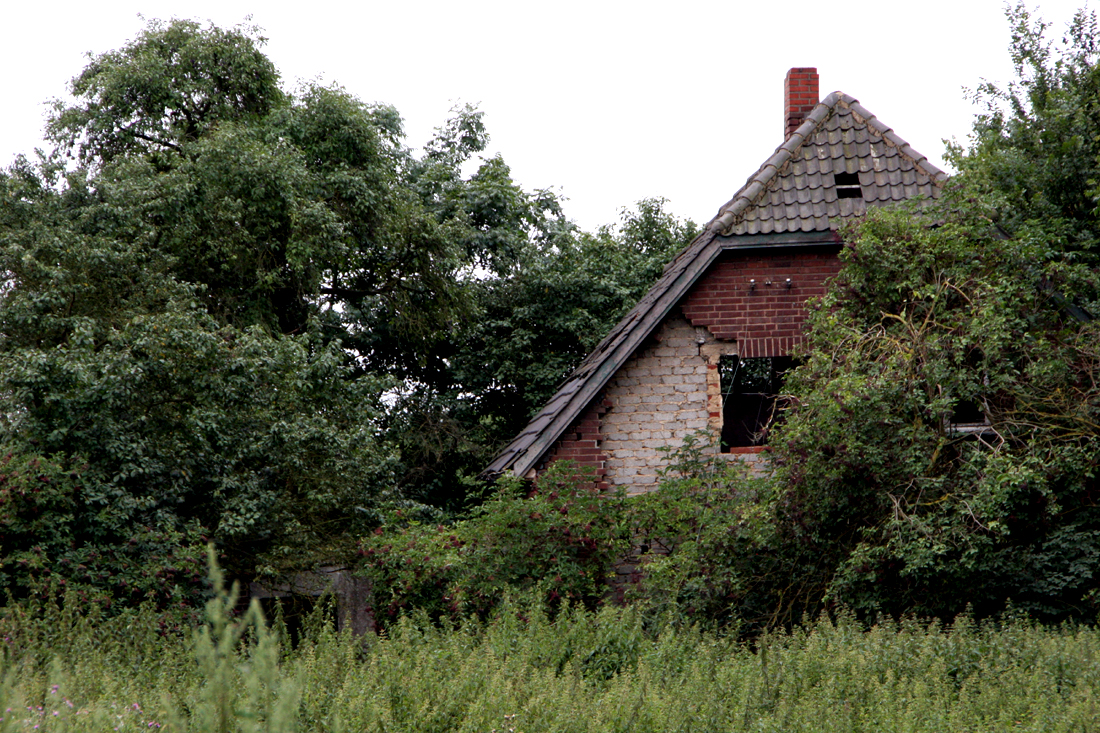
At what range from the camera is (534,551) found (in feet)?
33.3

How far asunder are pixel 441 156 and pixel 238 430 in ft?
38.1

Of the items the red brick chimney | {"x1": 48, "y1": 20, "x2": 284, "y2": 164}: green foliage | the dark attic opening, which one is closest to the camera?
the red brick chimney

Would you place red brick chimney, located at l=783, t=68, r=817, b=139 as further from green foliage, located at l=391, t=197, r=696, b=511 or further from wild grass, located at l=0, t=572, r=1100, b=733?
wild grass, located at l=0, t=572, r=1100, b=733

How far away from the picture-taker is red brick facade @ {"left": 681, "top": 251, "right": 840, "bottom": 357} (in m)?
11.2

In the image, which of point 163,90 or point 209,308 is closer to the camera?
point 209,308

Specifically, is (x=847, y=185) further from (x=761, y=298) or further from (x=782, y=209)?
(x=761, y=298)

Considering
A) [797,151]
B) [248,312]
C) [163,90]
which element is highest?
[163,90]

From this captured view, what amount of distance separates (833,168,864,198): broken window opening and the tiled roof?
1.9 inches

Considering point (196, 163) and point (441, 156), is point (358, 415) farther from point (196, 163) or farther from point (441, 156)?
point (441, 156)

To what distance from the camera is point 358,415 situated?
13578 mm

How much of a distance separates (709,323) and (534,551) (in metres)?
3.47

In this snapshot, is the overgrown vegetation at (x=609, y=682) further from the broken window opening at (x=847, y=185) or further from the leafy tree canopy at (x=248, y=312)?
the broken window opening at (x=847, y=185)

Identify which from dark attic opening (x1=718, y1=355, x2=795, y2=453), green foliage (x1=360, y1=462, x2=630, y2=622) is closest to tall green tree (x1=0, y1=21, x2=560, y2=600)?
green foliage (x1=360, y1=462, x2=630, y2=622)

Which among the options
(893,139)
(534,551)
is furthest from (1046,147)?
(534,551)
